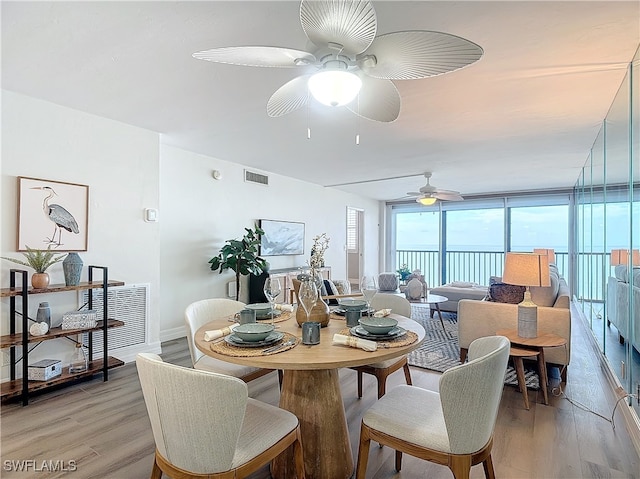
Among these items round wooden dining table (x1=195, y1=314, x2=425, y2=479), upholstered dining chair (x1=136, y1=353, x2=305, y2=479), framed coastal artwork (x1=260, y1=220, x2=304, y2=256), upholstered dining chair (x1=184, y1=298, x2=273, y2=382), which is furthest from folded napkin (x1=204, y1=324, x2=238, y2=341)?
framed coastal artwork (x1=260, y1=220, x2=304, y2=256)

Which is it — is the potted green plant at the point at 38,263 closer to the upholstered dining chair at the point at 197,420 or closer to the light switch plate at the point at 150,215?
the light switch plate at the point at 150,215

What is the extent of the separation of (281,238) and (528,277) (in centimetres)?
399

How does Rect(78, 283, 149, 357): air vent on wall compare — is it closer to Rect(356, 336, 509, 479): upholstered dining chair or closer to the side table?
Rect(356, 336, 509, 479): upholstered dining chair

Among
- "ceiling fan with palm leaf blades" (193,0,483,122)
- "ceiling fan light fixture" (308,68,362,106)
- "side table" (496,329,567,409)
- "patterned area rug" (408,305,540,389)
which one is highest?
"ceiling fan with palm leaf blades" (193,0,483,122)

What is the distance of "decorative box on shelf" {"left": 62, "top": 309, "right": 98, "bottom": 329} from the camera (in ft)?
9.32

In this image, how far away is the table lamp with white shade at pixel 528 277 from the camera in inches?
104

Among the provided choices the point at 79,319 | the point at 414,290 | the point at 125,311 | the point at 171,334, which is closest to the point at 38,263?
the point at 79,319

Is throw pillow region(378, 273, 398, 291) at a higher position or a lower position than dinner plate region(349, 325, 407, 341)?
lower

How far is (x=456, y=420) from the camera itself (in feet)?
4.10

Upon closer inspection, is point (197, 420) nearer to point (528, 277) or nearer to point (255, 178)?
point (528, 277)

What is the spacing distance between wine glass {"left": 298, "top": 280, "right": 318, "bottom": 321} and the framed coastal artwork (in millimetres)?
3771

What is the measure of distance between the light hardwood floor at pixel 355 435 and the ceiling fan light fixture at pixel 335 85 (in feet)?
6.20

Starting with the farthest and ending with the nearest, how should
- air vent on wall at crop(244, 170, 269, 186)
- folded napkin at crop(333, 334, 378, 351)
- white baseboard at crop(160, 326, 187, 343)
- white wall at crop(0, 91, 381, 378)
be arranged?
air vent on wall at crop(244, 170, 269, 186) → white baseboard at crop(160, 326, 187, 343) → white wall at crop(0, 91, 381, 378) → folded napkin at crop(333, 334, 378, 351)

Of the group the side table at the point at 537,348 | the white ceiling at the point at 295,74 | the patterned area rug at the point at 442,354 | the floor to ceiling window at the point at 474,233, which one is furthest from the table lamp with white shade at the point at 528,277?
the floor to ceiling window at the point at 474,233
